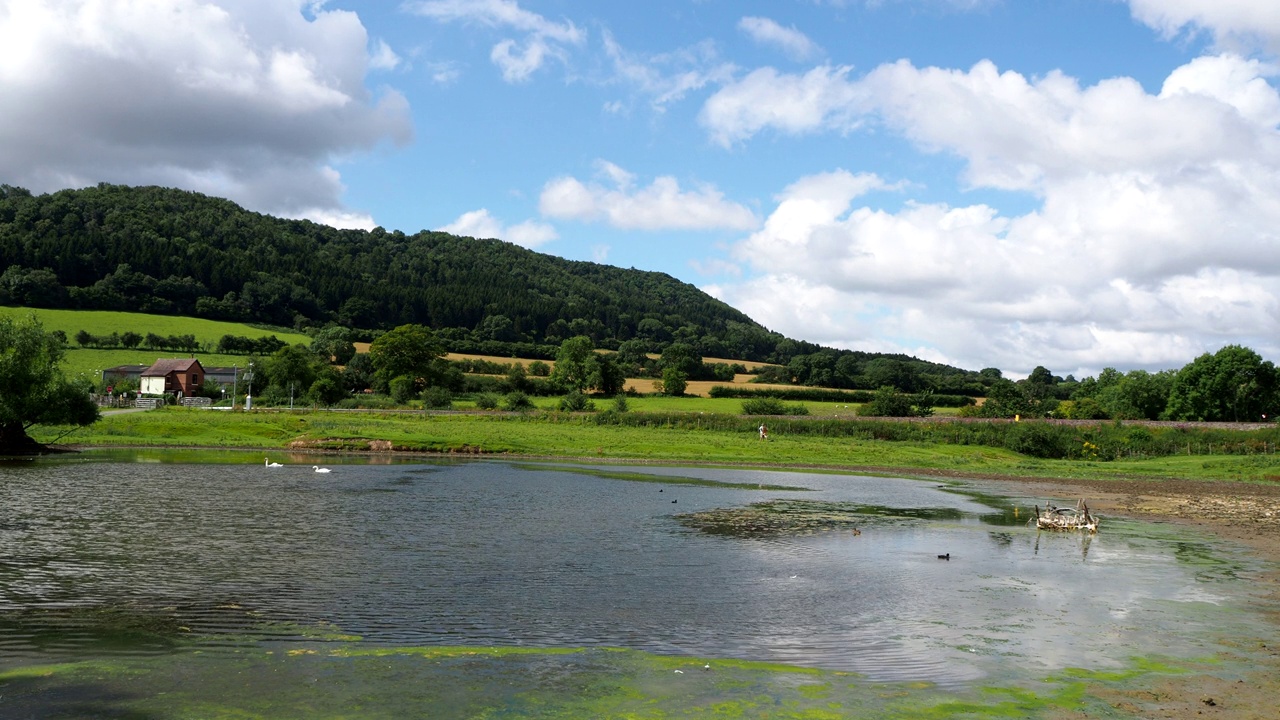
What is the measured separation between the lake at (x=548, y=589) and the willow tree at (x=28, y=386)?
15492mm

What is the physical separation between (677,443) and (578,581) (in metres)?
55.1

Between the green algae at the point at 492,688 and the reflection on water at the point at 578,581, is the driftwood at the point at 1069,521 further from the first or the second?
the green algae at the point at 492,688

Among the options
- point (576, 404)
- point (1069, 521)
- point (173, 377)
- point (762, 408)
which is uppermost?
point (173, 377)

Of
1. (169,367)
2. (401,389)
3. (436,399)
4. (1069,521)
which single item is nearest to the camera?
(1069,521)

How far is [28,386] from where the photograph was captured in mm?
52250

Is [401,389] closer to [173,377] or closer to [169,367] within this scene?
[173,377]

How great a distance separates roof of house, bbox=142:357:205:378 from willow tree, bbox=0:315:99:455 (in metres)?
74.7

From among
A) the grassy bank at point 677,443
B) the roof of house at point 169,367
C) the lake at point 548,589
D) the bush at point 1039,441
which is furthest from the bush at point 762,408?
the roof of house at point 169,367

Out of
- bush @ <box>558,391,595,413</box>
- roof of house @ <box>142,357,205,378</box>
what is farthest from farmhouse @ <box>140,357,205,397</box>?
bush @ <box>558,391,595,413</box>

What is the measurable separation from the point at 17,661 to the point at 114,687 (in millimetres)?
2309

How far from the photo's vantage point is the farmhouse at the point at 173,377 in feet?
410

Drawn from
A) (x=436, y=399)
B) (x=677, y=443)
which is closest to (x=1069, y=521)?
(x=677, y=443)

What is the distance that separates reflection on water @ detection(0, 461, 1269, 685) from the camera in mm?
16250

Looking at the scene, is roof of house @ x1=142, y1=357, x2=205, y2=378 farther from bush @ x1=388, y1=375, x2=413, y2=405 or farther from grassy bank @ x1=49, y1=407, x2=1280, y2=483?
grassy bank @ x1=49, y1=407, x2=1280, y2=483
